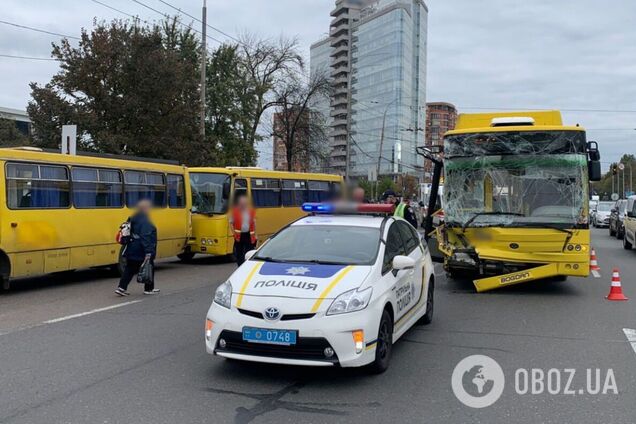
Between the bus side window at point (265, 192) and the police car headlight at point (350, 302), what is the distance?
40.7ft

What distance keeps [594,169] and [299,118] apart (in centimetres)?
3276

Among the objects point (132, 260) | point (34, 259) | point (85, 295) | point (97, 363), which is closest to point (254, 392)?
point (97, 363)

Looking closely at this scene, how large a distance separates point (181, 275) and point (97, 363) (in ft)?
25.6

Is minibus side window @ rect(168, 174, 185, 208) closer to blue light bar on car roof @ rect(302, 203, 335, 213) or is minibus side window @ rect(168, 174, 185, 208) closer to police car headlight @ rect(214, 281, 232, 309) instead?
blue light bar on car roof @ rect(302, 203, 335, 213)

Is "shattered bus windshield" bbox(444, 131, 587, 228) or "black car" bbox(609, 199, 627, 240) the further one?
"black car" bbox(609, 199, 627, 240)

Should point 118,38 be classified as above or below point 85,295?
above

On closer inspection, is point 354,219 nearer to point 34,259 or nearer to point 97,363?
point 97,363

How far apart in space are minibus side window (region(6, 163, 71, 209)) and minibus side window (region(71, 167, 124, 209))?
267 millimetres

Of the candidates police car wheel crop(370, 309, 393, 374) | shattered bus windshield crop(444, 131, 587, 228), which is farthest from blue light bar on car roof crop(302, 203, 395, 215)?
shattered bus windshield crop(444, 131, 587, 228)

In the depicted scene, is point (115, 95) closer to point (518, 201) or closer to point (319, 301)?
point (518, 201)

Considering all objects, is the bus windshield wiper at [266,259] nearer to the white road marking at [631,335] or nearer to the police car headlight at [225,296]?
the police car headlight at [225,296]

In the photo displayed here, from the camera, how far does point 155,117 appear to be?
24.7 meters

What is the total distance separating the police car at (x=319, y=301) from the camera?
5363 millimetres

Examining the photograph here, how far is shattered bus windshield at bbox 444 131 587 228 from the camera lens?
35.0 ft
